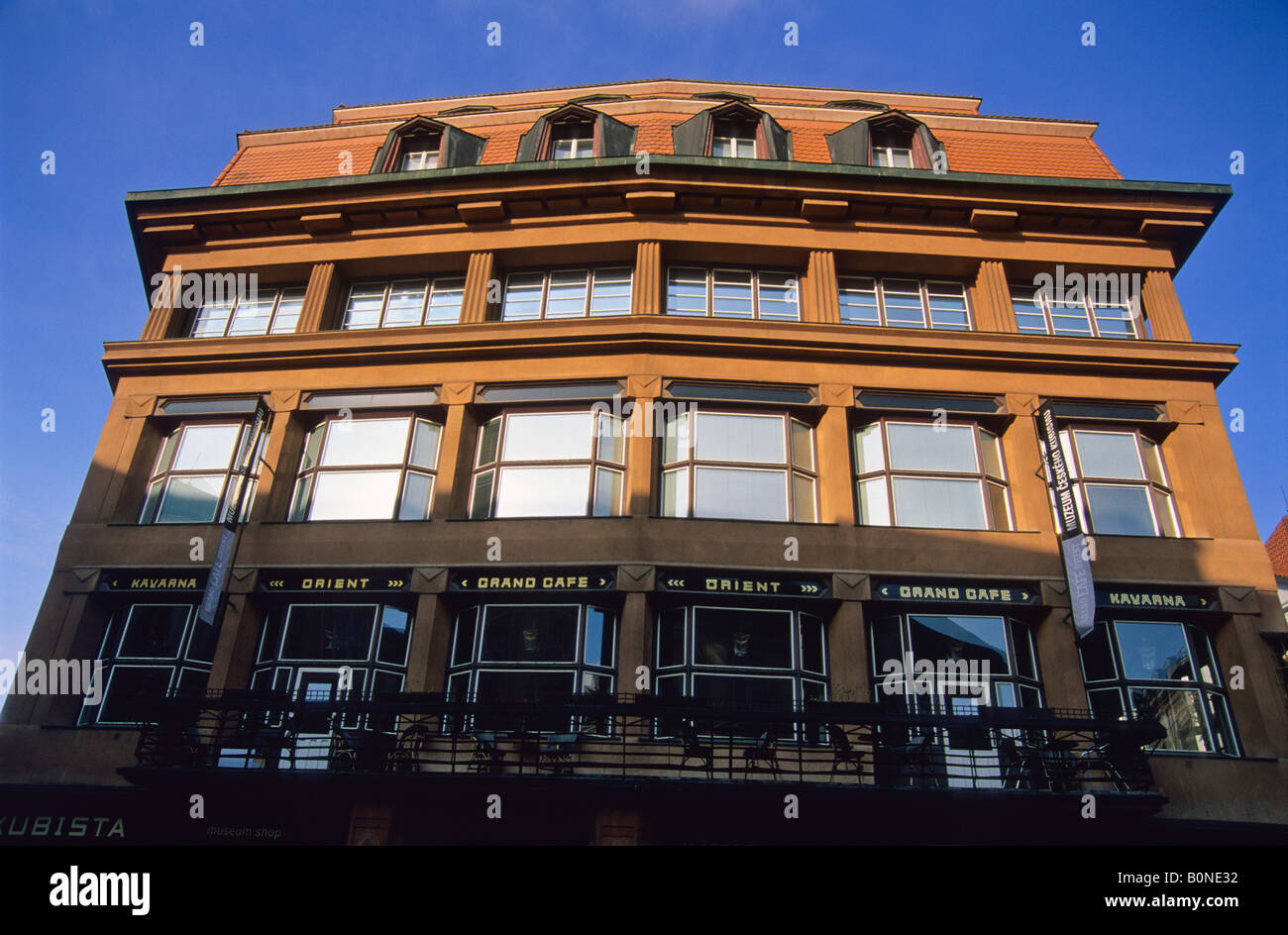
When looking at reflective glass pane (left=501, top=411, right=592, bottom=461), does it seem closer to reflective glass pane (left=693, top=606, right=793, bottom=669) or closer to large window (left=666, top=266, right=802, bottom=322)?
large window (left=666, top=266, right=802, bottom=322)

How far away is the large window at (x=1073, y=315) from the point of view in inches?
782

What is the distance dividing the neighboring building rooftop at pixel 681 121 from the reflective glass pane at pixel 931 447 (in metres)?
7.73

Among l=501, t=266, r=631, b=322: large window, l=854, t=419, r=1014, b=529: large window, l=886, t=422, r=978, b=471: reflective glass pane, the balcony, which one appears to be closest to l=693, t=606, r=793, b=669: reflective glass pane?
the balcony

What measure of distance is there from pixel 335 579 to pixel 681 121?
14.7 m

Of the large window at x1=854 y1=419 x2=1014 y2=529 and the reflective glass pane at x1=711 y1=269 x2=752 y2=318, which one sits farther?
the reflective glass pane at x1=711 y1=269 x2=752 y2=318

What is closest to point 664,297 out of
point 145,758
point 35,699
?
point 145,758

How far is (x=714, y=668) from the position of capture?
610 inches

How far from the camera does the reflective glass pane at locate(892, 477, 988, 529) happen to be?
1714 cm

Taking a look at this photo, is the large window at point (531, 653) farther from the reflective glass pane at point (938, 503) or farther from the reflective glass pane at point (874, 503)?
the reflective glass pane at point (938, 503)

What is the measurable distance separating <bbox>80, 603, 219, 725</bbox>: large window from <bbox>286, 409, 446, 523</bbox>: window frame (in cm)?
285

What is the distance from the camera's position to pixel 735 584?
15812 mm
